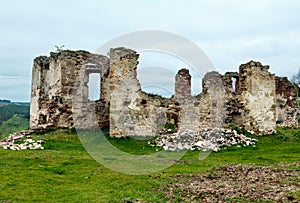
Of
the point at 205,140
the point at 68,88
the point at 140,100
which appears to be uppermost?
the point at 68,88

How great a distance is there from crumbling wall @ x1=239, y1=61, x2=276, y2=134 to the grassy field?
170 centimetres

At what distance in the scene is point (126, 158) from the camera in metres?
15.9

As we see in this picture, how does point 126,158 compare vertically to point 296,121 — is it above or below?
below

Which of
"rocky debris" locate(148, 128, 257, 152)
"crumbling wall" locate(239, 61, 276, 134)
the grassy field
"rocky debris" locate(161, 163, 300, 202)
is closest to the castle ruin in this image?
"crumbling wall" locate(239, 61, 276, 134)

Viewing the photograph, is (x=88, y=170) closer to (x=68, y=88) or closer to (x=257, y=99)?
(x=68, y=88)

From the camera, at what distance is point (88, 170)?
12.8 metres

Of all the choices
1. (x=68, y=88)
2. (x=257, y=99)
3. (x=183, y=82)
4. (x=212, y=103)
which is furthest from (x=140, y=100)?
(x=257, y=99)

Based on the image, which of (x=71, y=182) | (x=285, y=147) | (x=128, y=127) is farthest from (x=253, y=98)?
(x=71, y=182)

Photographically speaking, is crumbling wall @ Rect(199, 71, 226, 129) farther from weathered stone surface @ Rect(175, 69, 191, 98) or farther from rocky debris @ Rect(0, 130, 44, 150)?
rocky debris @ Rect(0, 130, 44, 150)

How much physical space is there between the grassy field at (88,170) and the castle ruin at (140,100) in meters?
1.84

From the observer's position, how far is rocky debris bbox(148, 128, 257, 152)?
1770 centimetres

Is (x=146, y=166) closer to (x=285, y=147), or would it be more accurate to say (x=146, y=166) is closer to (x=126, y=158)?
(x=126, y=158)

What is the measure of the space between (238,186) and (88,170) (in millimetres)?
5275

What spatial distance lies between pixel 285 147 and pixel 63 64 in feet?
42.1
